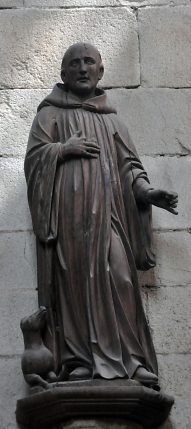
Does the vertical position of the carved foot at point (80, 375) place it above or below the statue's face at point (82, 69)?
below

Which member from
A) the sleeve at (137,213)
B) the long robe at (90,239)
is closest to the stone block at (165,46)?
the long robe at (90,239)

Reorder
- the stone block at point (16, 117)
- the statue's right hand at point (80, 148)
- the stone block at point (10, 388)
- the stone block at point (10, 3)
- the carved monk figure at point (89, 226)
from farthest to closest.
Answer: the stone block at point (10, 3), the stone block at point (16, 117), the statue's right hand at point (80, 148), the stone block at point (10, 388), the carved monk figure at point (89, 226)

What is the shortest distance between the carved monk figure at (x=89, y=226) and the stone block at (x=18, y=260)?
309 millimetres

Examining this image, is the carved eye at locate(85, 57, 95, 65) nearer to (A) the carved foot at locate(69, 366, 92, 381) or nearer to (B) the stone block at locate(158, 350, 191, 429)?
(B) the stone block at locate(158, 350, 191, 429)

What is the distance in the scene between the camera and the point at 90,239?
523 centimetres

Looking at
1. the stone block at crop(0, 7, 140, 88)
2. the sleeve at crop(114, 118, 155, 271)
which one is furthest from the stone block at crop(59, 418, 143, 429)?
the stone block at crop(0, 7, 140, 88)

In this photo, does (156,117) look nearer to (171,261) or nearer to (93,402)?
(171,261)

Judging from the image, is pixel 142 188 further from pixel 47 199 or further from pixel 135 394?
pixel 135 394

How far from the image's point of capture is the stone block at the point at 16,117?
19.9 ft

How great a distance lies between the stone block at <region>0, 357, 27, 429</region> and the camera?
524 centimetres

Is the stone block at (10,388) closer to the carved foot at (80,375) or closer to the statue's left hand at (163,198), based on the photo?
the carved foot at (80,375)

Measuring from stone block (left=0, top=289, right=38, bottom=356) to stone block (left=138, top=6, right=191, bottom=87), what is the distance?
143 cm

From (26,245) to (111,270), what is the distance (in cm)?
68

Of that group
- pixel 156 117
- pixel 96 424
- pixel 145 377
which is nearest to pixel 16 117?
pixel 156 117
